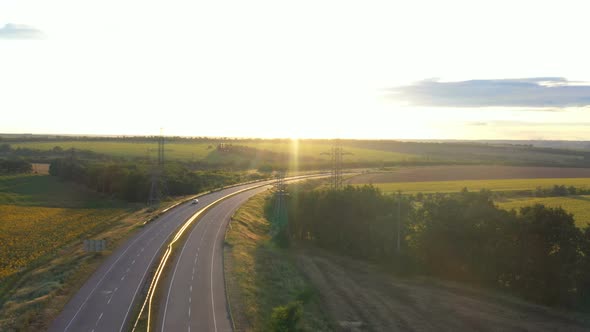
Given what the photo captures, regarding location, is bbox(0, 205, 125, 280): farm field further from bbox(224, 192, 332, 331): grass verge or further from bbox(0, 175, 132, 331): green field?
bbox(224, 192, 332, 331): grass verge

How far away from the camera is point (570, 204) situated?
68.5 metres

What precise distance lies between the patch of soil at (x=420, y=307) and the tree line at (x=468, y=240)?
2082 mm

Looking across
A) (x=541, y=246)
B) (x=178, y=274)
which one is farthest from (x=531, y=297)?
(x=178, y=274)

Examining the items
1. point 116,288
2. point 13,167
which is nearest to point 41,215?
point 116,288

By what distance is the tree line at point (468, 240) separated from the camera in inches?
1537

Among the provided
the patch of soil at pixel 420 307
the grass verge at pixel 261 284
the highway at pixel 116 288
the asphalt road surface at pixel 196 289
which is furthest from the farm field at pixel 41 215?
the patch of soil at pixel 420 307

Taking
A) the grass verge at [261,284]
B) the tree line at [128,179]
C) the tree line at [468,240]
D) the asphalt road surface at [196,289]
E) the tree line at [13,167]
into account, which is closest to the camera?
the asphalt road surface at [196,289]

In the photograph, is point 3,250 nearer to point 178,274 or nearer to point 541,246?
point 178,274

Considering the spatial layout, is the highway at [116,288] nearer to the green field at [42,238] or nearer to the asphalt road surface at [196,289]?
the asphalt road surface at [196,289]

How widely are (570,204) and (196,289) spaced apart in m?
56.1

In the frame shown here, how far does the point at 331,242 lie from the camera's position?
56.2 meters

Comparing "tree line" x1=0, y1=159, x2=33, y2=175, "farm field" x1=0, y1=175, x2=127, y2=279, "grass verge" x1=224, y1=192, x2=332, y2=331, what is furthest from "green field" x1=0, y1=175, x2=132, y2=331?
"tree line" x1=0, y1=159, x2=33, y2=175

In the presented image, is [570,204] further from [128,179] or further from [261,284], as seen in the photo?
[128,179]

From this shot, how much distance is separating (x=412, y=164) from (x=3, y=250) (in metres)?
136
